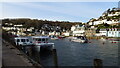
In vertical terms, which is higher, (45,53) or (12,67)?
(12,67)

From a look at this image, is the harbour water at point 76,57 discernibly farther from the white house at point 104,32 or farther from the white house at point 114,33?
the white house at point 104,32

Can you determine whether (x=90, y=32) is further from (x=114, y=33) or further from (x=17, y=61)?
(x=17, y=61)

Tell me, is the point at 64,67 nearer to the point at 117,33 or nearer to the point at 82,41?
the point at 82,41

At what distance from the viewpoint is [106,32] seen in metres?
158

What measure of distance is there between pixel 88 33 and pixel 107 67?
477 ft

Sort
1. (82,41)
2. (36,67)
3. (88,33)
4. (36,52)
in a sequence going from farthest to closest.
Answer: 1. (88,33)
2. (82,41)
3. (36,52)
4. (36,67)

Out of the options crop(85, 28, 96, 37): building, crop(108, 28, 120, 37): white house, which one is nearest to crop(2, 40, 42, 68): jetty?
crop(108, 28, 120, 37): white house

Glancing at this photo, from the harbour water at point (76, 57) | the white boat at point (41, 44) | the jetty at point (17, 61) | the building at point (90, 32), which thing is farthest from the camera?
the building at point (90, 32)

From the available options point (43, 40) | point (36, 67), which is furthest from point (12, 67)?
point (43, 40)

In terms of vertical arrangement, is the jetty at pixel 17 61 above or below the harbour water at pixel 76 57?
above

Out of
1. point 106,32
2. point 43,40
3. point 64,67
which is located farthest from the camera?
point 106,32

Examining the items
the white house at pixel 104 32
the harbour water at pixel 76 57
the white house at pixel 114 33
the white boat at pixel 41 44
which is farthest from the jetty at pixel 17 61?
the white house at pixel 104 32

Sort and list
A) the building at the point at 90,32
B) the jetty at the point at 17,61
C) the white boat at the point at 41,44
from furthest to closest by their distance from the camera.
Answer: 1. the building at the point at 90,32
2. the white boat at the point at 41,44
3. the jetty at the point at 17,61

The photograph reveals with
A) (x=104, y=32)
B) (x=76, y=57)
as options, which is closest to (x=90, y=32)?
(x=104, y=32)
